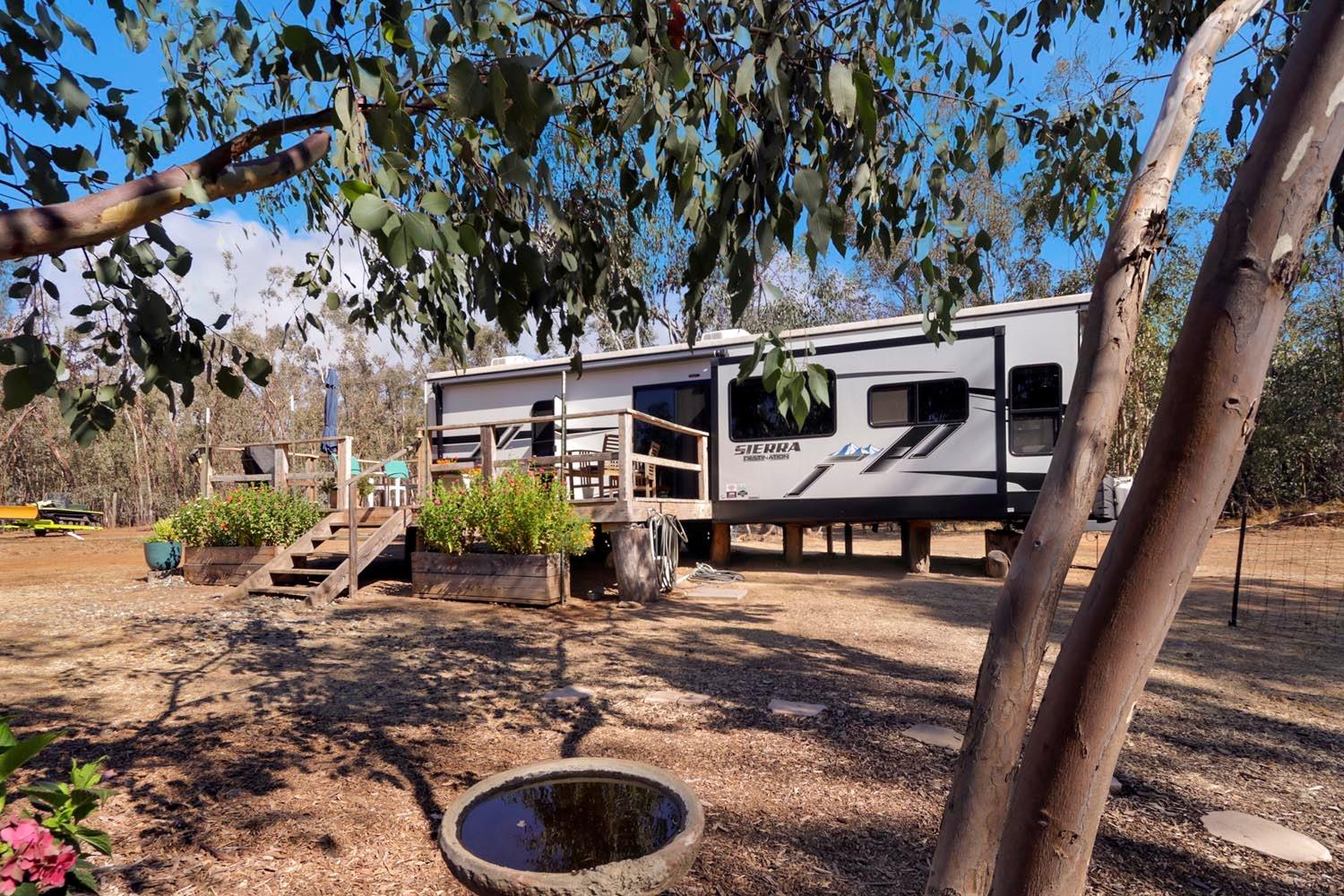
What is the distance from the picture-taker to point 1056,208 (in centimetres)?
273

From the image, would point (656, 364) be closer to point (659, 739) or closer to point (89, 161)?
point (659, 739)

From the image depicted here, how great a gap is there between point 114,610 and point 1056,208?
25.8 feet

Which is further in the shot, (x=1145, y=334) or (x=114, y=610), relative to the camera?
(x=1145, y=334)

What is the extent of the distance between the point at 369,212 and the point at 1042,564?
131cm

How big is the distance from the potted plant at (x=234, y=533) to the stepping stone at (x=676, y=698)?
20.0 feet

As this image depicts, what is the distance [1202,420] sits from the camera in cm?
86

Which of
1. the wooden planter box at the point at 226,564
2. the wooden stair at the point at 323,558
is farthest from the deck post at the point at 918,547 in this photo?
the wooden planter box at the point at 226,564

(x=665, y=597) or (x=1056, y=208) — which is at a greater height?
(x=1056, y=208)

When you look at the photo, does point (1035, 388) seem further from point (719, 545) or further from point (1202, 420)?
point (1202, 420)

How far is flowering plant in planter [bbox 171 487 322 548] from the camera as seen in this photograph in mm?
8523

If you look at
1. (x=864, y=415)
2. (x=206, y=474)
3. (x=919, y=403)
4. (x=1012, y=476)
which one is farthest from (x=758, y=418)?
(x=206, y=474)

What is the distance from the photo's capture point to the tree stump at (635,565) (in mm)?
7543

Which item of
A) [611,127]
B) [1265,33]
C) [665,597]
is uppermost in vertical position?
[1265,33]

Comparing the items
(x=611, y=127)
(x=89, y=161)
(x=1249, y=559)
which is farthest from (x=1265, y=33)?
(x=1249, y=559)
